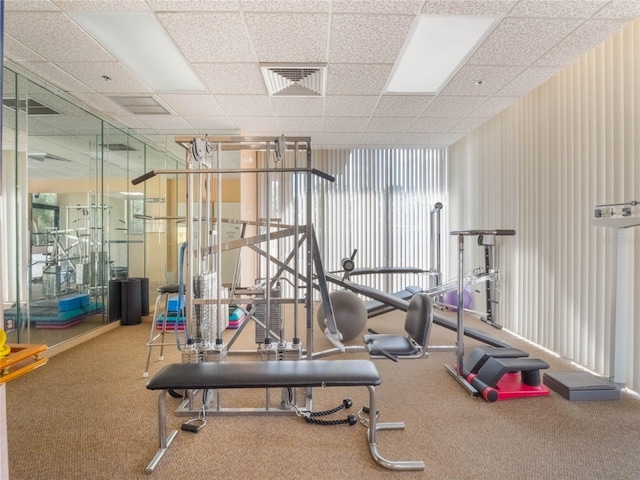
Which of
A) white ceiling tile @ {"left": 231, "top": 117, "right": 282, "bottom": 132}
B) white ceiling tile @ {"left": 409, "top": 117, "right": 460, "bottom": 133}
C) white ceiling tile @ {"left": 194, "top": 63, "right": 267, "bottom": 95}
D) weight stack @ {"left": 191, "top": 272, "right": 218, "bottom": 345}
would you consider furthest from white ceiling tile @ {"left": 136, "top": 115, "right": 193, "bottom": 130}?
white ceiling tile @ {"left": 409, "top": 117, "right": 460, "bottom": 133}

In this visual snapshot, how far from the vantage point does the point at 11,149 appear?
11.2ft

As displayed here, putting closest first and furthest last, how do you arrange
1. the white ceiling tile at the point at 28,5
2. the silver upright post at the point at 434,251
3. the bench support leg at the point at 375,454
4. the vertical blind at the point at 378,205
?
→ the bench support leg at the point at 375,454
the white ceiling tile at the point at 28,5
the silver upright post at the point at 434,251
the vertical blind at the point at 378,205

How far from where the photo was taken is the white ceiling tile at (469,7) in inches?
96.2

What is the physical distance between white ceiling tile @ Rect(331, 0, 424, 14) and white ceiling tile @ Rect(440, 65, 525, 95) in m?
1.06

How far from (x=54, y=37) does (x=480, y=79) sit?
3829 mm

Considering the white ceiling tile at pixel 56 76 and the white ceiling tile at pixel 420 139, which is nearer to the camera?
the white ceiling tile at pixel 56 76

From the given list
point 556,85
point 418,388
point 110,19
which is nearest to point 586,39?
point 556,85

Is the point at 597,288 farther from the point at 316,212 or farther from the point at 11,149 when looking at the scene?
the point at 11,149

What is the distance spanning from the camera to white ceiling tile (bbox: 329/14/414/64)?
2.62 m

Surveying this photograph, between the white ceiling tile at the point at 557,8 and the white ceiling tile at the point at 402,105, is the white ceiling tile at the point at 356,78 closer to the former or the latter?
the white ceiling tile at the point at 402,105

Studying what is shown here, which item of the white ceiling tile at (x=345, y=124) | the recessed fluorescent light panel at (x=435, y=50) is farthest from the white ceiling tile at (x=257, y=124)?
the recessed fluorescent light panel at (x=435, y=50)

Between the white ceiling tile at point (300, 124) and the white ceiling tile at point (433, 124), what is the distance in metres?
1.35

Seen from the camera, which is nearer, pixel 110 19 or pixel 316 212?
pixel 110 19

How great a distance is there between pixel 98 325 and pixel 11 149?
7.62 ft
